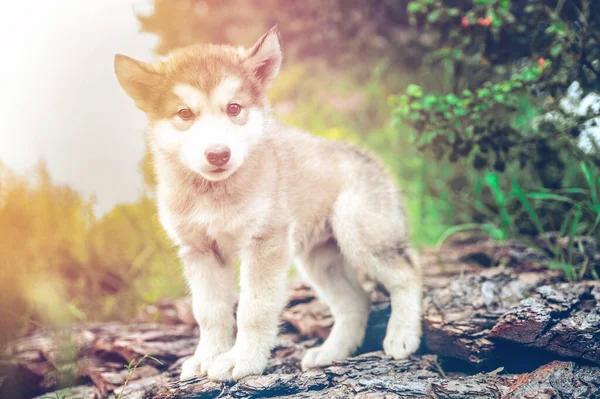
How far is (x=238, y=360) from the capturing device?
254 cm

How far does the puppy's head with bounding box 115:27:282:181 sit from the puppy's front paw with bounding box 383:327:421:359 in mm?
1397

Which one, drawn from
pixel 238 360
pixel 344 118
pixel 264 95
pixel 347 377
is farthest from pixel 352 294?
pixel 344 118

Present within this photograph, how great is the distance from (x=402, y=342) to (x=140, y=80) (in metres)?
2.02

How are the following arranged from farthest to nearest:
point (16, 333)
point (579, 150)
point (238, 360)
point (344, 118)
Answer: point (344, 118), point (16, 333), point (579, 150), point (238, 360)

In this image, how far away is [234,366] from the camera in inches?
99.9

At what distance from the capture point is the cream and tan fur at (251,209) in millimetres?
2424

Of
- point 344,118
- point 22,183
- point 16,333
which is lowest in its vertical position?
point 16,333

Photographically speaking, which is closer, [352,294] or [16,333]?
[352,294]

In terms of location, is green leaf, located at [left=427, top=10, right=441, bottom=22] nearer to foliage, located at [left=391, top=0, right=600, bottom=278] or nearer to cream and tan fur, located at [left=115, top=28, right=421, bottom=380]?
foliage, located at [left=391, top=0, right=600, bottom=278]

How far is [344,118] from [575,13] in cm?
345

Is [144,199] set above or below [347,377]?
above

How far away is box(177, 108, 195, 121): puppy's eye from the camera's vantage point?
239 cm

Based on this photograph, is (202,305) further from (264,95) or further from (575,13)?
(575,13)

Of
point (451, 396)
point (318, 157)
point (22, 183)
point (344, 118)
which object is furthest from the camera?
point (344, 118)
